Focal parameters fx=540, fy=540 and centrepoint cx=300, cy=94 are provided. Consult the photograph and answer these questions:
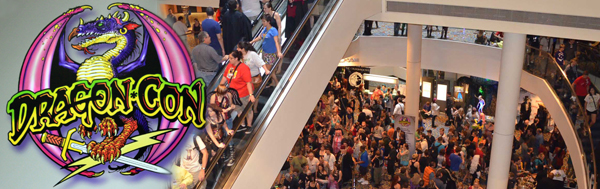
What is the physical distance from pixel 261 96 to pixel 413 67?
922cm

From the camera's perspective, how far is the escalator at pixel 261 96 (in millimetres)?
5219

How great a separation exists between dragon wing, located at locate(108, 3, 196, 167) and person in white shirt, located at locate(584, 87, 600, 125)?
26.6 feet

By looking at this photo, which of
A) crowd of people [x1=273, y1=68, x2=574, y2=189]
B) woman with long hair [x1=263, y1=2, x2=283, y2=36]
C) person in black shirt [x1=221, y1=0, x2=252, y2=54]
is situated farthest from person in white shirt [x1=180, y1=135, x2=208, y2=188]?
crowd of people [x1=273, y1=68, x2=574, y2=189]

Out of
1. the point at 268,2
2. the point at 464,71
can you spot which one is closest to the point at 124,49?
the point at 268,2

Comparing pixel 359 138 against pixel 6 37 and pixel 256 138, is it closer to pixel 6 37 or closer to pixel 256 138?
pixel 256 138

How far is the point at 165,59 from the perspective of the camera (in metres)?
4.78

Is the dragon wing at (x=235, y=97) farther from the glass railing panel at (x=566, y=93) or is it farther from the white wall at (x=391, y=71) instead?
the white wall at (x=391, y=71)

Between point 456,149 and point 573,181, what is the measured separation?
252 cm

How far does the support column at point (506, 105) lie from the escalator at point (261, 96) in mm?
3930

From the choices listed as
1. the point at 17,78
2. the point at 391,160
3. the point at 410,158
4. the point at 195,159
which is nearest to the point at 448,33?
the point at 410,158

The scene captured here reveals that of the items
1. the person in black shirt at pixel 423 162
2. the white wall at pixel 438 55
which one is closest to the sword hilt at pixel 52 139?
the person in black shirt at pixel 423 162

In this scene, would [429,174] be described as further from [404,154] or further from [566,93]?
[566,93]

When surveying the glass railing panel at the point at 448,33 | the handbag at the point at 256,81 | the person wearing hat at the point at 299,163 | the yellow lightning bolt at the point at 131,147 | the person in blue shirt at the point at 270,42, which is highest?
the person in blue shirt at the point at 270,42

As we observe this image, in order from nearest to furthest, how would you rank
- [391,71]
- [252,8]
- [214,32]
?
[214,32]
[252,8]
[391,71]
